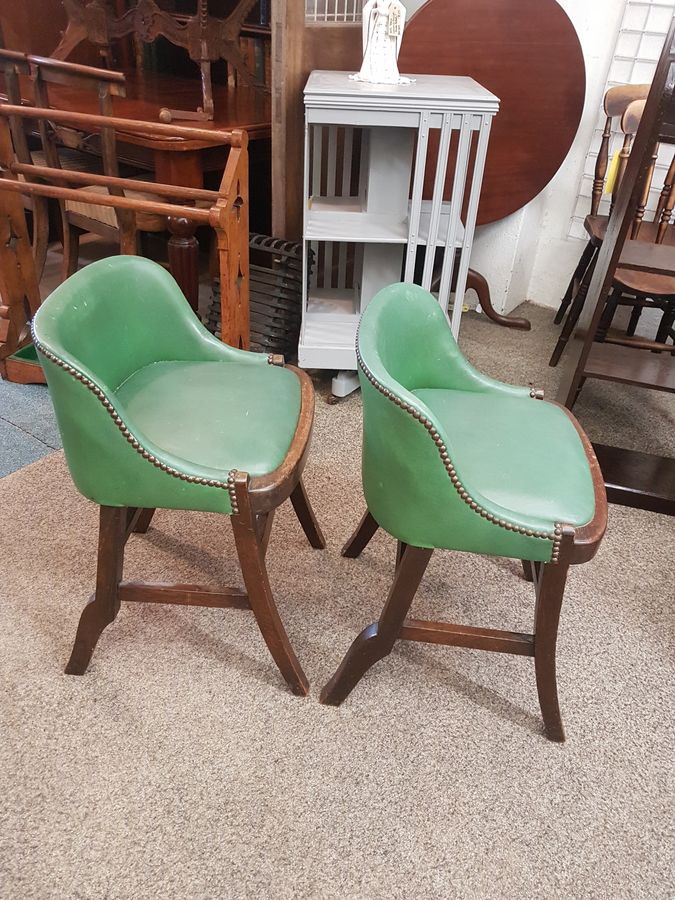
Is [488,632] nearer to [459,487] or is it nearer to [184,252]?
[459,487]

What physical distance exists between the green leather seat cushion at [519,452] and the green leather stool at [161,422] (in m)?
0.30

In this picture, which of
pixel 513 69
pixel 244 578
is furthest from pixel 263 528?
pixel 513 69

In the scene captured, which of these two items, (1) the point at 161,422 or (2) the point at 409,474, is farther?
(1) the point at 161,422

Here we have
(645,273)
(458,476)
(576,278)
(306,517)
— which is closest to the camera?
(458,476)

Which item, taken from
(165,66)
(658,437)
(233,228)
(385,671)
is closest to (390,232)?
(233,228)

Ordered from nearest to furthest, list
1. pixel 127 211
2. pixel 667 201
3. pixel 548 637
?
1. pixel 548 637
2. pixel 127 211
3. pixel 667 201

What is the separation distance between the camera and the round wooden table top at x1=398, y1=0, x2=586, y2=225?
2.51m

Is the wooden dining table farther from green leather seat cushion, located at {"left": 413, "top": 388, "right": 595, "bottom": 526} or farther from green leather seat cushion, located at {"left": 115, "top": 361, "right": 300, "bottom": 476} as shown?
green leather seat cushion, located at {"left": 413, "top": 388, "right": 595, "bottom": 526}

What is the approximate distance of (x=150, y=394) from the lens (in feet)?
4.45

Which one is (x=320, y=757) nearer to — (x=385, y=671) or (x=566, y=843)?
(x=385, y=671)

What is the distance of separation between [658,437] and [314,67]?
177 cm

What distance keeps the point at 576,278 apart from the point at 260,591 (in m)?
2.18

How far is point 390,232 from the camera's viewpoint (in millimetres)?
2211

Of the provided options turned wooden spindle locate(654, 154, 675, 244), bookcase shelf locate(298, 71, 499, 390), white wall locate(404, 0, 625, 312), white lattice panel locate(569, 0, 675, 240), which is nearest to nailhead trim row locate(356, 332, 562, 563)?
bookcase shelf locate(298, 71, 499, 390)
